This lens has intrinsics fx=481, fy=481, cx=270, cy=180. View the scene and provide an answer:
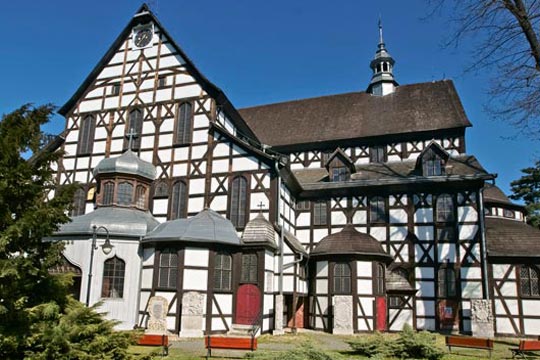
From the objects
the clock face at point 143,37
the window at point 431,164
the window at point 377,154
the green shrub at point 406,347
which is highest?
the clock face at point 143,37

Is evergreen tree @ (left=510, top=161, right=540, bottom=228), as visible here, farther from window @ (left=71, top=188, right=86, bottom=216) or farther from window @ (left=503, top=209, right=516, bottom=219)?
window @ (left=71, top=188, right=86, bottom=216)

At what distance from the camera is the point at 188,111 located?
2406cm

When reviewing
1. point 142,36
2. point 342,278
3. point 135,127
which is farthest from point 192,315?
point 142,36

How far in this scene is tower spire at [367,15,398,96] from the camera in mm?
32594

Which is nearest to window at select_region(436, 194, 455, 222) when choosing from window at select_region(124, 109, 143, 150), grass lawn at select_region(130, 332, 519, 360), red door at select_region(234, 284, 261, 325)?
grass lawn at select_region(130, 332, 519, 360)

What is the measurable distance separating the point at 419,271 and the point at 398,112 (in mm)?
10664

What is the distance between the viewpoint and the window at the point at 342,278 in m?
22.7

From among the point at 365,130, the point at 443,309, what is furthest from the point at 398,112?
the point at 443,309

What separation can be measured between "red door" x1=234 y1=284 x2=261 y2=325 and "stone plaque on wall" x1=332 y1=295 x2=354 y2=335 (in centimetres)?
428

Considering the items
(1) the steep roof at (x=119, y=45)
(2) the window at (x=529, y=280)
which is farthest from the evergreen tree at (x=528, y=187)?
(1) the steep roof at (x=119, y=45)

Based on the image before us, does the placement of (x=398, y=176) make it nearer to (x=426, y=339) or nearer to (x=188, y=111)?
(x=188, y=111)

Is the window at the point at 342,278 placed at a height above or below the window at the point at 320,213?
below

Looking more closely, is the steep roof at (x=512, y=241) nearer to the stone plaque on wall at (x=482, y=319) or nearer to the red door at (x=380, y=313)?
the stone plaque on wall at (x=482, y=319)

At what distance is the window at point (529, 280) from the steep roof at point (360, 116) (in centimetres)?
853
